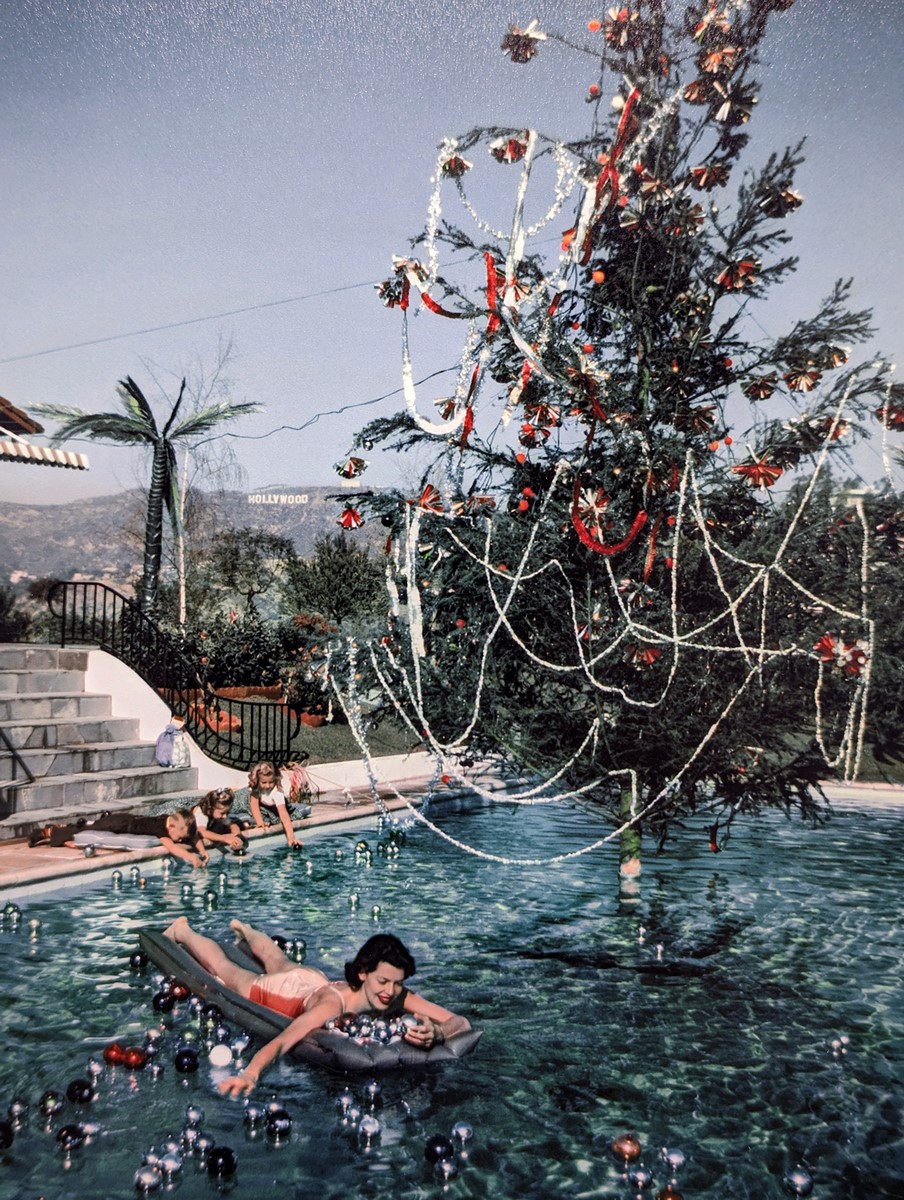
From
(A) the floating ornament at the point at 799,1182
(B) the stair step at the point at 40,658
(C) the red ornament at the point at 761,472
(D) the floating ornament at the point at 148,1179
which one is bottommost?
(A) the floating ornament at the point at 799,1182

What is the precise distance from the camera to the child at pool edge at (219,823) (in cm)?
1408

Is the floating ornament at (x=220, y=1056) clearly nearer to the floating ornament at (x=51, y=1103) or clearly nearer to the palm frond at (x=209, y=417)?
the floating ornament at (x=51, y=1103)

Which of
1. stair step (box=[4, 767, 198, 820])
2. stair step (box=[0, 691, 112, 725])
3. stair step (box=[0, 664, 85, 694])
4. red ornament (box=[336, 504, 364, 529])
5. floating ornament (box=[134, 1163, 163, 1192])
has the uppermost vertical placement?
red ornament (box=[336, 504, 364, 529])

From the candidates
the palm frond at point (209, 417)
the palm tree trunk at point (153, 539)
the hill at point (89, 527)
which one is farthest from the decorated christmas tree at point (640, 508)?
the hill at point (89, 527)

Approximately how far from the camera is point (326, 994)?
753cm

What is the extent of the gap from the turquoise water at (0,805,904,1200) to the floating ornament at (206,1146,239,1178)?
0.26 feet

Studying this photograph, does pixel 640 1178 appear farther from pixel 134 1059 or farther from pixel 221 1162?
pixel 134 1059

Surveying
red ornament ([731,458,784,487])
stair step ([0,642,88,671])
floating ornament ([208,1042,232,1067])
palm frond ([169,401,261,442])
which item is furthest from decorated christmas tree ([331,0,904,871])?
palm frond ([169,401,261,442])

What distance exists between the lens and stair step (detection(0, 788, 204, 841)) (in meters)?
13.8

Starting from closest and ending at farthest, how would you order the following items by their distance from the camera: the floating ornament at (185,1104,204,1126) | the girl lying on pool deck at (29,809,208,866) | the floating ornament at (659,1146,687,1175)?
the floating ornament at (659,1146,687,1175) < the floating ornament at (185,1104,204,1126) < the girl lying on pool deck at (29,809,208,866)

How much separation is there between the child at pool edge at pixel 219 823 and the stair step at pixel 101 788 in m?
1.84

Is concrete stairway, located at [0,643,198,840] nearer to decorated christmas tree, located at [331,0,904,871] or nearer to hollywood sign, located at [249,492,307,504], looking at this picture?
decorated christmas tree, located at [331,0,904,871]

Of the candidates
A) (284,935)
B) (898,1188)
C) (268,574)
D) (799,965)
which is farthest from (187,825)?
(268,574)

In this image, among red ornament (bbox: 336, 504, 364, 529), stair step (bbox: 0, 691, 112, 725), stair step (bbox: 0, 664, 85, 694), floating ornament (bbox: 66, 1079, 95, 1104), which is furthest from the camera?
stair step (bbox: 0, 664, 85, 694)
